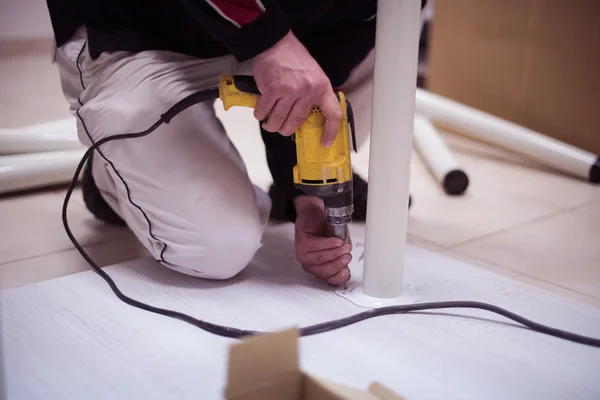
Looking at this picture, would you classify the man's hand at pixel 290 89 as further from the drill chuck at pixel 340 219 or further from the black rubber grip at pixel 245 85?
the drill chuck at pixel 340 219

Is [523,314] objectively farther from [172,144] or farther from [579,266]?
[172,144]

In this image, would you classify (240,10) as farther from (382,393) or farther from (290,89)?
(382,393)

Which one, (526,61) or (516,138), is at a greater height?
(526,61)

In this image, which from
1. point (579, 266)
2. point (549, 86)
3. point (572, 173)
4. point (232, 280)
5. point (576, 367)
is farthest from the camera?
point (549, 86)

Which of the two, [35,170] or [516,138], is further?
[516,138]

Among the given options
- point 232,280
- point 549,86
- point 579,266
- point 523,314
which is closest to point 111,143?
point 232,280

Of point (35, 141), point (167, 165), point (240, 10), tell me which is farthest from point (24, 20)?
point (240, 10)

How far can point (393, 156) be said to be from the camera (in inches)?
38.5

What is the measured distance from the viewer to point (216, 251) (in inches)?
42.1

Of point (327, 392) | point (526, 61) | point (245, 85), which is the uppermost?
point (245, 85)

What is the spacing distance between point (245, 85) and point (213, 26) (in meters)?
0.09

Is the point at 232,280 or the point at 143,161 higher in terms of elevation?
the point at 143,161

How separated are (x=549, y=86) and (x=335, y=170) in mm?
1110

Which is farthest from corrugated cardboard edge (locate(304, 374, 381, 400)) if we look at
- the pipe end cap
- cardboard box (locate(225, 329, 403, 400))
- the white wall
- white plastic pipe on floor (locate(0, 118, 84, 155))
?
the white wall
